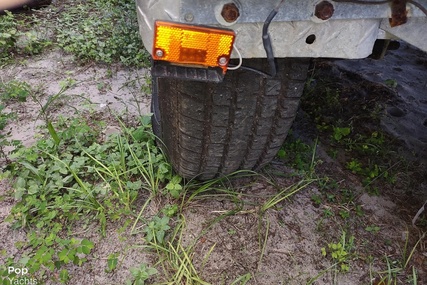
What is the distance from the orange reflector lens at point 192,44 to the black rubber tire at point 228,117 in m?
0.21

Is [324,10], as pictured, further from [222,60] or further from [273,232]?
[273,232]

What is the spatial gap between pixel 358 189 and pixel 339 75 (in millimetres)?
934

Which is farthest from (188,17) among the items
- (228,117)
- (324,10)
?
(228,117)

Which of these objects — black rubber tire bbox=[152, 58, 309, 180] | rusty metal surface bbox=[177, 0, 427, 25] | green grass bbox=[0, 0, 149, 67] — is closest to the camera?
rusty metal surface bbox=[177, 0, 427, 25]

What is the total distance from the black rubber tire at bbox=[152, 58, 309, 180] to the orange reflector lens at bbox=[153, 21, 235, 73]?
8.2 inches

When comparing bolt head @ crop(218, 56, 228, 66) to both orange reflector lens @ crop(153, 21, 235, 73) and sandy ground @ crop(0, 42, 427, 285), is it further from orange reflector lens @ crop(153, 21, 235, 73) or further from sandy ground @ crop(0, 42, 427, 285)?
sandy ground @ crop(0, 42, 427, 285)

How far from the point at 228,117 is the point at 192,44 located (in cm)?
41

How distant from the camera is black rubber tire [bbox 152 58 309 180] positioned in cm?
119

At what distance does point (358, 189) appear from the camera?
5.46ft

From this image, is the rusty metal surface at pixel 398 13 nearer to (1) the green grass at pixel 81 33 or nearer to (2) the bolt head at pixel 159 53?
(2) the bolt head at pixel 159 53

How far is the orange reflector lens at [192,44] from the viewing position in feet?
2.88

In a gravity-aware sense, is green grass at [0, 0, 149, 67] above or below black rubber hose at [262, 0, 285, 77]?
below

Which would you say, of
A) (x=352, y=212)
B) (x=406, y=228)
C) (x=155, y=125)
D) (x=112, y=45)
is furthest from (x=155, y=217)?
(x=112, y=45)

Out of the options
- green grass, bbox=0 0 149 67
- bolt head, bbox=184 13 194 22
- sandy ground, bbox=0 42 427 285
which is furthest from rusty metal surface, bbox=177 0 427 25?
green grass, bbox=0 0 149 67
